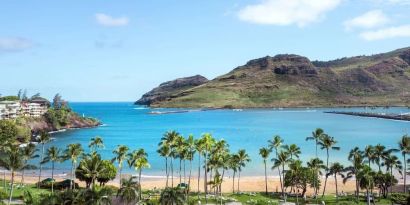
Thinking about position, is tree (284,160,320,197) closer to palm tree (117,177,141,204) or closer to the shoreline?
the shoreline

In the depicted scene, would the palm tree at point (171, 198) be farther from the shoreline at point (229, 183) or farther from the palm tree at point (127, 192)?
the shoreline at point (229, 183)

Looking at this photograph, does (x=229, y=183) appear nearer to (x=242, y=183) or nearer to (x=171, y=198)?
(x=242, y=183)

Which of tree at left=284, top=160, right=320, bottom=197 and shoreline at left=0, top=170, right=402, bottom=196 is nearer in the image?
tree at left=284, top=160, right=320, bottom=197

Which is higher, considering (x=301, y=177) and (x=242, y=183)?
(x=301, y=177)

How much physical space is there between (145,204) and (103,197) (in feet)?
65.1

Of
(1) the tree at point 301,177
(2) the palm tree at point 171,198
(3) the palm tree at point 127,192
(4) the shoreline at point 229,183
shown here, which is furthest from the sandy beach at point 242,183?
(2) the palm tree at point 171,198

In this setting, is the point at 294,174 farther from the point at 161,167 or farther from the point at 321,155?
the point at 321,155

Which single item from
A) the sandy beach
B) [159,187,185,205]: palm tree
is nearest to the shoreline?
the sandy beach

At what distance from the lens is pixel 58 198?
50.8 m

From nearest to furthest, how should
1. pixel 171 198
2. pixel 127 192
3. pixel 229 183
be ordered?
pixel 171 198, pixel 127 192, pixel 229 183

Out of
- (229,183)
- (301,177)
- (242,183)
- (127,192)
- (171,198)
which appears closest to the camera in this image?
(171,198)

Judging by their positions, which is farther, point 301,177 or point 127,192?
point 301,177

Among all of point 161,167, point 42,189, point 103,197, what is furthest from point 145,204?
point 161,167

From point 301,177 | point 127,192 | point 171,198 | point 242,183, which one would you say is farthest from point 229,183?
point 171,198
